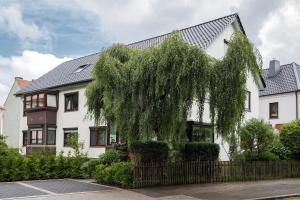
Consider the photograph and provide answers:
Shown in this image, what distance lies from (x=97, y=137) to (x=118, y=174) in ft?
40.1

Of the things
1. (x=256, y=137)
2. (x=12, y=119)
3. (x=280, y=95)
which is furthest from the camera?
(x=12, y=119)

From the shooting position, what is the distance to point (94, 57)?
34.4m

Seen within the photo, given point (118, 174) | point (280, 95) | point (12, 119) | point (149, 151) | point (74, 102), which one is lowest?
point (118, 174)

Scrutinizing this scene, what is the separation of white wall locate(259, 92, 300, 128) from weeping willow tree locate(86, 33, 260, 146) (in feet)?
65.4

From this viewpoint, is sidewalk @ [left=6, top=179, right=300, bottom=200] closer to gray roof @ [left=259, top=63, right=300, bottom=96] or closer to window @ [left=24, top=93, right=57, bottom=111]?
window @ [left=24, top=93, right=57, bottom=111]

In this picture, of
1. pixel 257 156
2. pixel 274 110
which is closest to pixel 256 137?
pixel 257 156

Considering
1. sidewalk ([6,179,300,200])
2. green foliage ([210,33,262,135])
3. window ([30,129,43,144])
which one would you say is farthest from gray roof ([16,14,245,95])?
sidewalk ([6,179,300,200])

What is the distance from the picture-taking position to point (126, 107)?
16344 mm

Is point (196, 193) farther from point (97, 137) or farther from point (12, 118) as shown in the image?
point (12, 118)

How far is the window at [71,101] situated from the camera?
98.3 feet

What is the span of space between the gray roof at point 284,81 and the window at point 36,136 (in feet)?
62.9

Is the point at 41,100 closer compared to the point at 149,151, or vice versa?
the point at 149,151

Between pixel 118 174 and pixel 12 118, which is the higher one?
pixel 12 118

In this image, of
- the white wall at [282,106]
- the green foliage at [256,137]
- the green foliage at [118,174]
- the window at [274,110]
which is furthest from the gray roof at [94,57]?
the window at [274,110]
